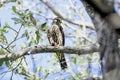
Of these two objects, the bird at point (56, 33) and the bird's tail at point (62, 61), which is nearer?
the bird's tail at point (62, 61)

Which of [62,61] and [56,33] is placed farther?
[56,33]

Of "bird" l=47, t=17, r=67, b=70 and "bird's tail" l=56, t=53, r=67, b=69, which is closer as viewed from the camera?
"bird's tail" l=56, t=53, r=67, b=69

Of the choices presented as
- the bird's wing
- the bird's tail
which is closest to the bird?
the bird's wing

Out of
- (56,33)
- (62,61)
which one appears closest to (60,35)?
(56,33)

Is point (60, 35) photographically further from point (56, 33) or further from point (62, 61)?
point (62, 61)

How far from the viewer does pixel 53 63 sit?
527 centimetres

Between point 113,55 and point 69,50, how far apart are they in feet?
7.00

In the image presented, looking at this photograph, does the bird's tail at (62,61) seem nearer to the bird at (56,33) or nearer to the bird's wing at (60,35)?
the bird at (56,33)

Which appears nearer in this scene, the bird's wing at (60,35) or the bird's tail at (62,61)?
the bird's tail at (62,61)

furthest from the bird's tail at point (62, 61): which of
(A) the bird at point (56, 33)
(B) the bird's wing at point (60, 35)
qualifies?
(B) the bird's wing at point (60, 35)

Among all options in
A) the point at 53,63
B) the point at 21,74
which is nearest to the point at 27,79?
the point at 21,74

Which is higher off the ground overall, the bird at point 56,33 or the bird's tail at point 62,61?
the bird at point 56,33

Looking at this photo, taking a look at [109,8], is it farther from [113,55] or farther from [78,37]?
[78,37]

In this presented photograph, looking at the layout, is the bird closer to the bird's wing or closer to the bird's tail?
the bird's wing
